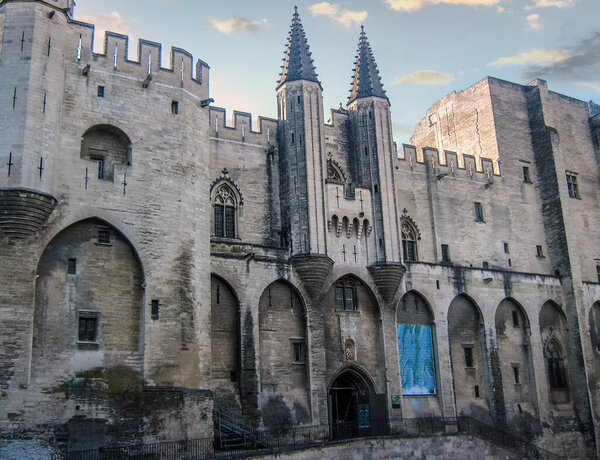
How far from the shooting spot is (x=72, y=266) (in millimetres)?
23125

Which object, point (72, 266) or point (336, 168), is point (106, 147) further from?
point (336, 168)

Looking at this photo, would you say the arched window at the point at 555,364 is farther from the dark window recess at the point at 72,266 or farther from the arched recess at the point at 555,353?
the dark window recess at the point at 72,266

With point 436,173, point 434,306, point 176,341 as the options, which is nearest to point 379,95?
point 436,173

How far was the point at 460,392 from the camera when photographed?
114ft

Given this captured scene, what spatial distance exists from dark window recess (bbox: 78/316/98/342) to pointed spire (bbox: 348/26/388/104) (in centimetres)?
1883

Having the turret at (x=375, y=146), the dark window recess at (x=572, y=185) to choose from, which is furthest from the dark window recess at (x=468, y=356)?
the dark window recess at (x=572, y=185)

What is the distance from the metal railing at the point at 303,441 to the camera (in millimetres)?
21594

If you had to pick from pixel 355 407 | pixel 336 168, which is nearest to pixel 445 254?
pixel 336 168

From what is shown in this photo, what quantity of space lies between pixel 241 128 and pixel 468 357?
16.3 metres

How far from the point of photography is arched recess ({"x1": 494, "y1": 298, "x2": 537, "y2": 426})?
3556 cm

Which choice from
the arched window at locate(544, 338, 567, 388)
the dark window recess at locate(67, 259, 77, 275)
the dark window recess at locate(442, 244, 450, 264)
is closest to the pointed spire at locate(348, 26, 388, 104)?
the dark window recess at locate(442, 244, 450, 264)

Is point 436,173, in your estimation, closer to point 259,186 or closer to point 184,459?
point 259,186

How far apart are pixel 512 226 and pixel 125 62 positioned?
80.0 feet

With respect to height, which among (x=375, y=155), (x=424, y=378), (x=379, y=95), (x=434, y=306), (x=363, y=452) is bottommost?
(x=363, y=452)
